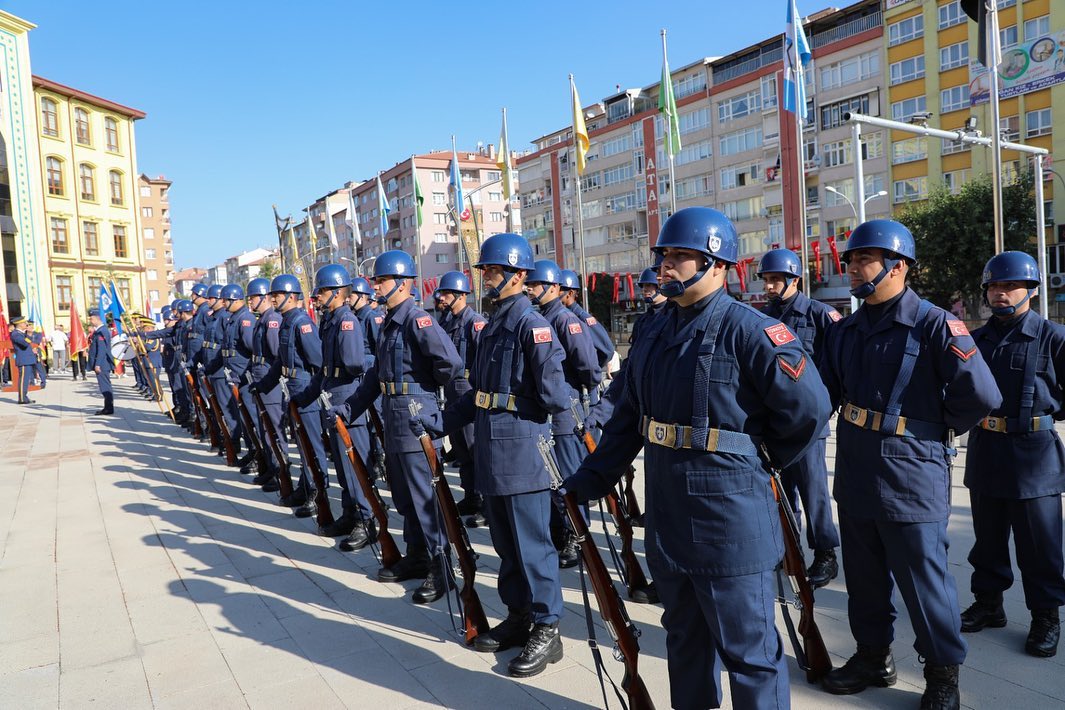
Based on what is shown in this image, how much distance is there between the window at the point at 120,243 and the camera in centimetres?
4569

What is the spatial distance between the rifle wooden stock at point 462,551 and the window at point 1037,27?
38.5 m

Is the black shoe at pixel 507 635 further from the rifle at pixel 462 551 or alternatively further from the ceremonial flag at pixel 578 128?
the ceremonial flag at pixel 578 128

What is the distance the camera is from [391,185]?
86.4m

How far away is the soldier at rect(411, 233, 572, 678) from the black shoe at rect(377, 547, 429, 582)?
1.38 metres

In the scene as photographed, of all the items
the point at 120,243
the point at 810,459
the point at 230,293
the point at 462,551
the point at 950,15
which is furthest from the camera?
the point at 120,243

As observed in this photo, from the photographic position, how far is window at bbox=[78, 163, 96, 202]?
4312cm

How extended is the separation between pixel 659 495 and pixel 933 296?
35083 mm

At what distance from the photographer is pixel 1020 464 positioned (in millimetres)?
3988

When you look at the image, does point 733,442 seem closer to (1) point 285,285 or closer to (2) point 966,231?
(1) point 285,285

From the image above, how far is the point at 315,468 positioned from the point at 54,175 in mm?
43679

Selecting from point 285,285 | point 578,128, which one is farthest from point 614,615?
point 578,128

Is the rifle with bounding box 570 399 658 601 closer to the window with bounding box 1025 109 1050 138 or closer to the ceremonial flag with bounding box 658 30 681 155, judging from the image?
the ceremonial flag with bounding box 658 30 681 155

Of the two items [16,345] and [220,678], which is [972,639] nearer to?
[220,678]

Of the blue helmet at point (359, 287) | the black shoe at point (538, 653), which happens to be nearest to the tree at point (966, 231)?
the blue helmet at point (359, 287)
